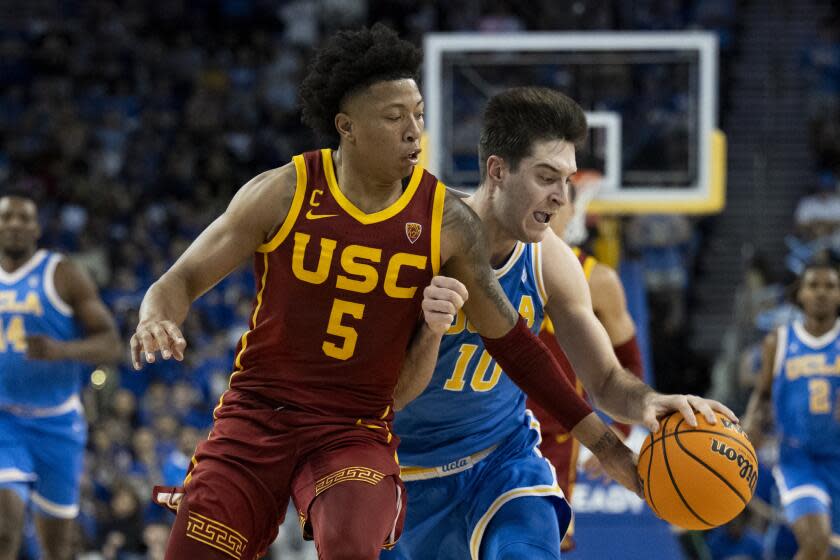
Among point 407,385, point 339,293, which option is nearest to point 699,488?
point 407,385

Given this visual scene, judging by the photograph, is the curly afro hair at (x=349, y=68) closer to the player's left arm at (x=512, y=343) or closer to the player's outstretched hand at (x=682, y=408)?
the player's left arm at (x=512, y=343)

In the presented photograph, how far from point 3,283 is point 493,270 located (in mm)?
4116

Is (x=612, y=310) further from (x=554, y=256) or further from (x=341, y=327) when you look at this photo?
(x=341, y=327)

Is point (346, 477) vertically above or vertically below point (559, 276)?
below

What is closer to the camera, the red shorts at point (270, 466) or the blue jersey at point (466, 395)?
the red shorts at point (270, 466)

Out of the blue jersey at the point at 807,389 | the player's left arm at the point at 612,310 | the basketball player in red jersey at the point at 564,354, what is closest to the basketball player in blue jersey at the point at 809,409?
the blue jersey at the point at 807,389

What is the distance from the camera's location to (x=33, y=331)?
758 centimetres

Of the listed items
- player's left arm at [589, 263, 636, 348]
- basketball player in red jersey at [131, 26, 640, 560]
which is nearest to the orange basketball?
basketball player in red jersey at [131, 26, 640, 560]

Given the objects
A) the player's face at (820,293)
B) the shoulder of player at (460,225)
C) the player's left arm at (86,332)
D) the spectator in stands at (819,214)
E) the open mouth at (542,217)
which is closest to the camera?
the shoulder of player at (460,225)

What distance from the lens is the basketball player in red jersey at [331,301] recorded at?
397 centimetres

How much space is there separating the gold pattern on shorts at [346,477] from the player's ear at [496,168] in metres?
1.14

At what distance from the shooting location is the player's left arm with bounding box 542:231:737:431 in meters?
4.38

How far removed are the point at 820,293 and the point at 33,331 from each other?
475cm

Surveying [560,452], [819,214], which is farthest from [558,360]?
[819,214]
